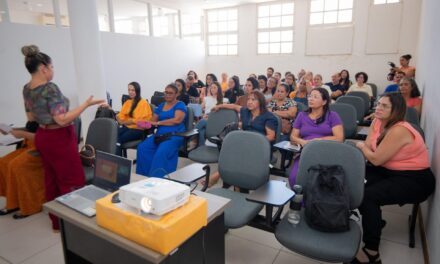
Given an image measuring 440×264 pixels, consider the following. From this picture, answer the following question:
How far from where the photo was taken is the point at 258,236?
2461mm

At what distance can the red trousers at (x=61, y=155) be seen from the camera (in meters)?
2.34

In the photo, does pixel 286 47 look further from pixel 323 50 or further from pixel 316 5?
pixel 316 5

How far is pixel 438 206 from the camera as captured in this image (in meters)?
1.91

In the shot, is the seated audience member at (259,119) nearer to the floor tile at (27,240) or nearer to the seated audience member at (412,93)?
the floor tile at (27,240)

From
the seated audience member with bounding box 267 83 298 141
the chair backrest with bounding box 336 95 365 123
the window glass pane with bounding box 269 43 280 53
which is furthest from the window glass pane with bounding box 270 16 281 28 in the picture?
the seated audience member with bounding box 267 83 298 141

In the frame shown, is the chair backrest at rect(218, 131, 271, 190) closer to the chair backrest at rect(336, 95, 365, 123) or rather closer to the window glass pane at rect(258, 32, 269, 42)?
the chair backrest at rect(336, 95, 365, 123)

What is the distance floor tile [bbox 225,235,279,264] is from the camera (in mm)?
2168

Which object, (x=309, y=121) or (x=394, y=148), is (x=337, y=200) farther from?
(x=309, y=121)

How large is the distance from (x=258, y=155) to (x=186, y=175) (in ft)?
1.89

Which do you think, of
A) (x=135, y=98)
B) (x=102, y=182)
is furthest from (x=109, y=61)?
(x=102, y=182)

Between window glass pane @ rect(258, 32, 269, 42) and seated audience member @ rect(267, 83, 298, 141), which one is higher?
window glass pane @ rect(258, 32, 269, 42)

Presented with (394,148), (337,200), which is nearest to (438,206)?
(394,148)

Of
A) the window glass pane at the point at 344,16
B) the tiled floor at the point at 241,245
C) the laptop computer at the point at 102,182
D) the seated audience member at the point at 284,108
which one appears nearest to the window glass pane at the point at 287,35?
the window glass pane at the point at 344,16

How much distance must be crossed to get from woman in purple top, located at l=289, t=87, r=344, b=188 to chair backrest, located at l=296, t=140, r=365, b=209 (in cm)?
62
